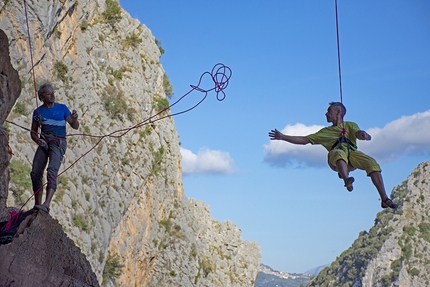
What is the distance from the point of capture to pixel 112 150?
3011 cm

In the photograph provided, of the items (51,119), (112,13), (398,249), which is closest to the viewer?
(51,119)

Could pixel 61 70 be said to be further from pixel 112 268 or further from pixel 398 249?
pixel 398 249

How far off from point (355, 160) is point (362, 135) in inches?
16.8

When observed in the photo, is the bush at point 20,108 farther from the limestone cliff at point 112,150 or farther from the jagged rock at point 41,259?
the jagged rock at point 41,259

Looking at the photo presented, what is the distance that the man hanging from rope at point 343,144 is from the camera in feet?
28.6

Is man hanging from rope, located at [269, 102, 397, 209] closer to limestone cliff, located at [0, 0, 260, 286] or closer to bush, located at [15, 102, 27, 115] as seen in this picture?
limestone cliff, located at [0, 0, 260, 286]

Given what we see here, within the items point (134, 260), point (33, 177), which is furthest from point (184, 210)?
point (33, 177)

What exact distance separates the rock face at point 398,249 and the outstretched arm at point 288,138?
9089cm

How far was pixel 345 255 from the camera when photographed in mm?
120688

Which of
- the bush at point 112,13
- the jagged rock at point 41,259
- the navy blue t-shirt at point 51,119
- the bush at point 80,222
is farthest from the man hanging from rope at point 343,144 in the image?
the bush at point 112,13

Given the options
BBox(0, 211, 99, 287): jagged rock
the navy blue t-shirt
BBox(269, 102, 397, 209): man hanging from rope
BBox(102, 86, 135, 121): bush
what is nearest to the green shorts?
BBox(269, 102, 397, 209): man hanging from rope

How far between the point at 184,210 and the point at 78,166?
14.0 m

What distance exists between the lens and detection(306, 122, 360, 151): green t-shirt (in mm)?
9039

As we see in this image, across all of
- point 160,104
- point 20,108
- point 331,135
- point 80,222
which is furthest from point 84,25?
point 331,135
